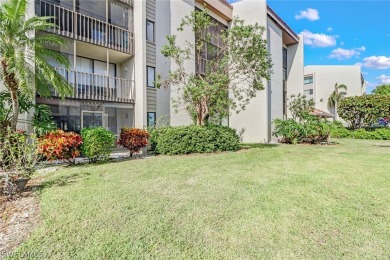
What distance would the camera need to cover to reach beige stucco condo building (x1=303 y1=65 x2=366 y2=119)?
4881 centimetres

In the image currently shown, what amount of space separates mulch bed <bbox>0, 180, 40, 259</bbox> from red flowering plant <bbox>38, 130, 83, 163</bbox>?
2.78 meters

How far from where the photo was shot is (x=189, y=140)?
12875 mm

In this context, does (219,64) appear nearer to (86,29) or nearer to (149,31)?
(149,31)

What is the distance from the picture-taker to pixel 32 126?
10180mm

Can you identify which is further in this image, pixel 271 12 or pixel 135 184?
pixel 271 12

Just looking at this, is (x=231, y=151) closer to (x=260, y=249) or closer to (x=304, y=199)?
(x=304, y=199)

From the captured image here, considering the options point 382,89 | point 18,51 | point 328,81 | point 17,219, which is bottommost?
point 17,219

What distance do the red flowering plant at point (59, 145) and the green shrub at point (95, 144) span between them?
29cm

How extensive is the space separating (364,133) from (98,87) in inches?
990

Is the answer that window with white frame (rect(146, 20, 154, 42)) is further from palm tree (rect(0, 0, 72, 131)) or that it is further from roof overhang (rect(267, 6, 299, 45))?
roof overhang (rect(267, 6, 299, 45))

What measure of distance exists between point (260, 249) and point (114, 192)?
3.83 meters

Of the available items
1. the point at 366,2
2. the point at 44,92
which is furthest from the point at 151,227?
the point at 366,2

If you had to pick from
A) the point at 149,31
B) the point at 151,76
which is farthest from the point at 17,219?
the point at 149,31

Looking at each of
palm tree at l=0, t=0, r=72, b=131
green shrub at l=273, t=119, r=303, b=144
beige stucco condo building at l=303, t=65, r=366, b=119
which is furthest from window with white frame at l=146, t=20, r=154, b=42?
beige stucco condo building at l=303, t=65, r=366, b=119
